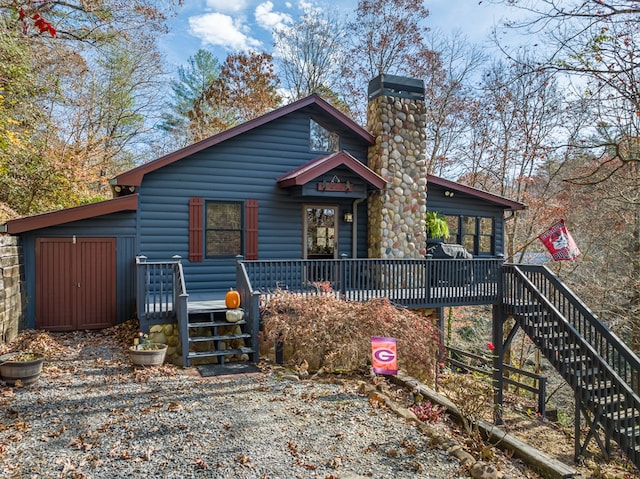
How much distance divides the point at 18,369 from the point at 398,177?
29.0ft

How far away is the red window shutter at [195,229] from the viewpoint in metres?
10.1

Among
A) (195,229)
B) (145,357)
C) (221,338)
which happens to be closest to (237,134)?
(195,229)

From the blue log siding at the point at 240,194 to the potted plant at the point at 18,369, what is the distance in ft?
13.5

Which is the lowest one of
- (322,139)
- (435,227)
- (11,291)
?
(11,291)

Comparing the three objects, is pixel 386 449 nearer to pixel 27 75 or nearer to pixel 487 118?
pixel 27 75

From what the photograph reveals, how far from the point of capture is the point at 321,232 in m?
11.6

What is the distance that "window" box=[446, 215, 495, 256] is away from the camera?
13.5 metres

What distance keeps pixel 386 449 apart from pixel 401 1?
786 inches

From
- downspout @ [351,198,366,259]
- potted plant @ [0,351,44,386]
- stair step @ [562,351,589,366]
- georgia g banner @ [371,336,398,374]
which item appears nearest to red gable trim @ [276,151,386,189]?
downspout @ [351,198,366,259]

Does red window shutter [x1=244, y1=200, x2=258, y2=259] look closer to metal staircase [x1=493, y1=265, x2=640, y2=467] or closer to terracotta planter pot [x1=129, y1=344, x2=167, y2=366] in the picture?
terracotta planter pot [x1=129, y1=344, x2=167, y2=366]

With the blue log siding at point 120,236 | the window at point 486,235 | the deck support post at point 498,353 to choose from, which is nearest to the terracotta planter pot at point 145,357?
the blue log siding at point 120,236

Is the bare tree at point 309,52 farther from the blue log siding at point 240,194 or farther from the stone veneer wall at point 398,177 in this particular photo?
the blue log siding at point 240,194

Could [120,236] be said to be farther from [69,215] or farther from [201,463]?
[201,463]

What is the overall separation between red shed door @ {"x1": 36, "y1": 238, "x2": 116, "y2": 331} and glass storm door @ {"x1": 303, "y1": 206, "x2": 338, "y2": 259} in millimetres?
4614
